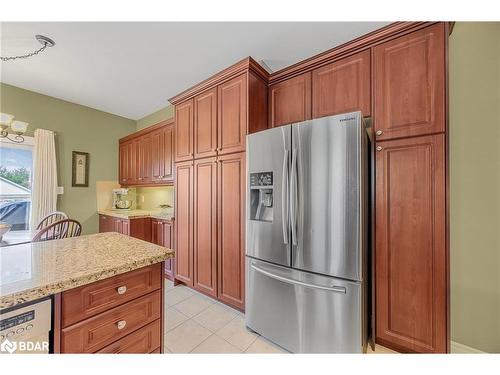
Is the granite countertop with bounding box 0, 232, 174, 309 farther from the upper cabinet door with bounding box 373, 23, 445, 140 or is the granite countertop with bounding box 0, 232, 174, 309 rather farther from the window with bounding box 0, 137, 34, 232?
the window with bounding box 0, 137, 34, 232

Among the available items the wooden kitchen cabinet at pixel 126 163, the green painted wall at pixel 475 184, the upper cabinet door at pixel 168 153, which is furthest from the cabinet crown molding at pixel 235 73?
the wooden kitchen cabinet at pixel 126 163

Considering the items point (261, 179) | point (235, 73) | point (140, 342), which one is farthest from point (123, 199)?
point (140, 342)

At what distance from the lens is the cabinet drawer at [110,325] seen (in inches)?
32.4

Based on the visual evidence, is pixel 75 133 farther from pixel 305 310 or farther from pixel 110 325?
pixel 305 310

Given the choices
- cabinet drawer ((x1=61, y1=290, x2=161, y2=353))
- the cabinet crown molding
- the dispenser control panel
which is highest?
the cabinet crown molding

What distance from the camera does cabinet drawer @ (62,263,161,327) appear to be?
0.81 meters

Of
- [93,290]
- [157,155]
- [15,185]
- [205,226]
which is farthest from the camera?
[157,155]

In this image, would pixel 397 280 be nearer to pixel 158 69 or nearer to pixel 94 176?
pixel 158 69

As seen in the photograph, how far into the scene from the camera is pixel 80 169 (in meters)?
3.68

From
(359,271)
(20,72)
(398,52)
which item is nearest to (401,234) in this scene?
(359,271)

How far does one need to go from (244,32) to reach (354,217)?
178 cm

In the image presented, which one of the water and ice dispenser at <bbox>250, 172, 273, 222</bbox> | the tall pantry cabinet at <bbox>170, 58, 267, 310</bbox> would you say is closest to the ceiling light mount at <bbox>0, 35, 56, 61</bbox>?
the tall pantry cabinet at <bbox>170, 58, 267, 310</bbox>

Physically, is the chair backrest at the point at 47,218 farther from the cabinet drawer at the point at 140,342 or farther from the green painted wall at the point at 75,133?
the cabinet drawer at the point at 140,342

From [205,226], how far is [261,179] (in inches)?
36.5
